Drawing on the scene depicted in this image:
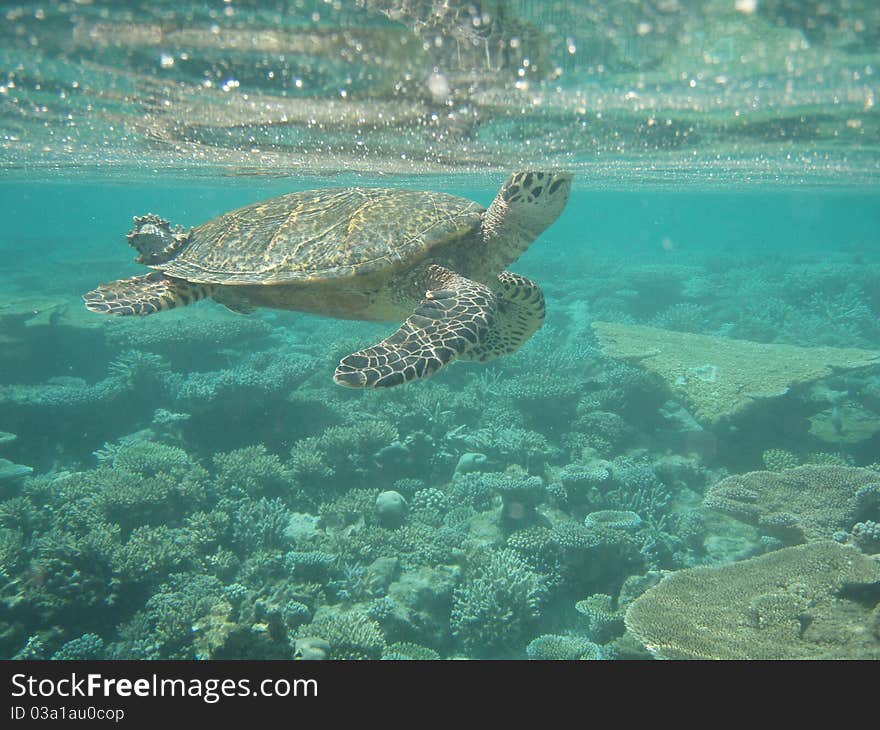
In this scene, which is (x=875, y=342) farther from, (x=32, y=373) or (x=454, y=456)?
(x=32, y=373)

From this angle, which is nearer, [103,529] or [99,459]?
[103,529]

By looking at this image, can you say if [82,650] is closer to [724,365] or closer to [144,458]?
[144,458]

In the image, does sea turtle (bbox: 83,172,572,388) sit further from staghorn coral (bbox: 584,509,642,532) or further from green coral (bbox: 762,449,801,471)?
green coral (bbox: 762,449,801,471)

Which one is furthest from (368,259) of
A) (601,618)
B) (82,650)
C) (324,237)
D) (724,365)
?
(724,365)

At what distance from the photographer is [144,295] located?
6.38 meters

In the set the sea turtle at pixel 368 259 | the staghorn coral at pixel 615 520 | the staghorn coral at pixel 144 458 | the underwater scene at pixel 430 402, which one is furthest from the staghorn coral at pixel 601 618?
the staghorn coral at pixel 144 458

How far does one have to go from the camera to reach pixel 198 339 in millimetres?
14047

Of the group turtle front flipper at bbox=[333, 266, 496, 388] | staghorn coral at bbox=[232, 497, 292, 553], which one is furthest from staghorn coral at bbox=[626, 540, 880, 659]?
staghorn coral at bbox=[232, 497, 292, 553]

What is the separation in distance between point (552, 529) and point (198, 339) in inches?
453

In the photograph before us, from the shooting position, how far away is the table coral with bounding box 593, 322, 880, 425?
9828 millimetres
